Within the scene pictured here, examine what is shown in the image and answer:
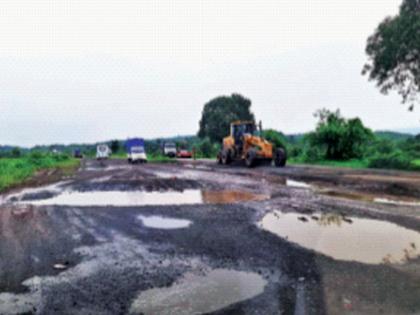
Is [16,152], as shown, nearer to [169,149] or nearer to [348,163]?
[169,149]

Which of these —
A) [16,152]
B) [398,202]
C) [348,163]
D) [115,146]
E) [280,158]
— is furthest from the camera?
[115,146]

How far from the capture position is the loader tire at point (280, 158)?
23.5 m

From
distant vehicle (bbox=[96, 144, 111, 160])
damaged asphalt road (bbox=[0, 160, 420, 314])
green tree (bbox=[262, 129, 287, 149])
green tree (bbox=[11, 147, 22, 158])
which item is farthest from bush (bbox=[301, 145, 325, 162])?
green tree (bbox=[11, 147, 22, 158])

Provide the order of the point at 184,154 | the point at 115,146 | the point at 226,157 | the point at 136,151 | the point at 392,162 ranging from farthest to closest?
the point at 115,146 → the point at 184,154 → the point at 136,151 → the point at 226,157 → the point at 392,162

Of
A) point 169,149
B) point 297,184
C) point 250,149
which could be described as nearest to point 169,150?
point 169,149

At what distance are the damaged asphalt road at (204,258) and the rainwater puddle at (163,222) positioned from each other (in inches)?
1.6

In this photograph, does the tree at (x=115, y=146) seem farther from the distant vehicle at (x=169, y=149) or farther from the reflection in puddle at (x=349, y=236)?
the reflection in puddle at (x=349, y=236)

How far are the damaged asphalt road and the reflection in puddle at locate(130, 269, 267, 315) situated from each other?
11mm

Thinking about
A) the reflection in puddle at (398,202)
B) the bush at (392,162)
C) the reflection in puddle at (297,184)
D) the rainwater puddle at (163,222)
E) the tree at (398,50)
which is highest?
the tree at (398,50)

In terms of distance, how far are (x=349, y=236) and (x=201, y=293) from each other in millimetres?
3426

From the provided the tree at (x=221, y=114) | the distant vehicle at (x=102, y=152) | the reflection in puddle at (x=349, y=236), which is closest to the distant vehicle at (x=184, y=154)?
the distant vehicle at (x=102, y=152)

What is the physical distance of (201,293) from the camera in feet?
14.6

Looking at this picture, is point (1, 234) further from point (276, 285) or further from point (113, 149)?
point (113, 149)

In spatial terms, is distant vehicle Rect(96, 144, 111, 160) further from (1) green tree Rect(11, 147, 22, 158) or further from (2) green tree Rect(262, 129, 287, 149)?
(1) green tree Rect(11, 147, 22, 158)
